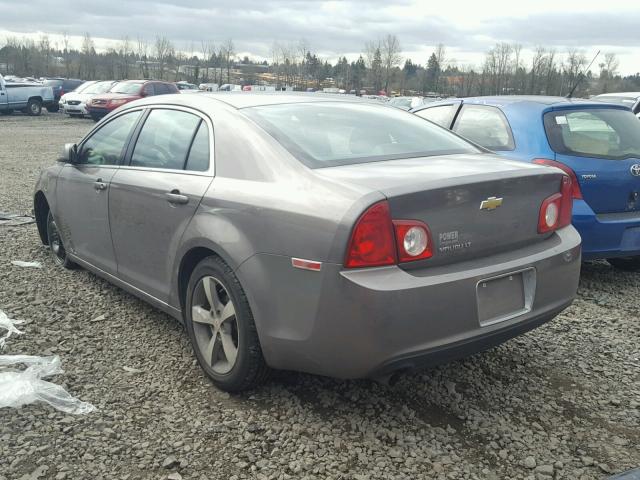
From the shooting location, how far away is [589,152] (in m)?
4.69

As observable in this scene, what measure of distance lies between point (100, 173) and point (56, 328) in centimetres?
107

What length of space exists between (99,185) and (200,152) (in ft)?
3.67

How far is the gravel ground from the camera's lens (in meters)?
2.57

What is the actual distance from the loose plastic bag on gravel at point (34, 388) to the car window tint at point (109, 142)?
1401 millimetres

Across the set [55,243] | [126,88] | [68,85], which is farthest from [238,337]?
[68,85]

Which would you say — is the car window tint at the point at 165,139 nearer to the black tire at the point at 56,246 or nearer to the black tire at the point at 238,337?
the black tire at the point at 238,337

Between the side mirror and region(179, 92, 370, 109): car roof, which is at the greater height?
region(179, 92, 370, 109): car roof

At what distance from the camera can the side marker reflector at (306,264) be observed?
2518 millimetres

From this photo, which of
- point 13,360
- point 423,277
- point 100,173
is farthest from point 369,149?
point 13,360

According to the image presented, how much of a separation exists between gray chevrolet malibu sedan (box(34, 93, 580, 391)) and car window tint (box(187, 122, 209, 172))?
1cm

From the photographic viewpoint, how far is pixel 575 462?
2.61 m

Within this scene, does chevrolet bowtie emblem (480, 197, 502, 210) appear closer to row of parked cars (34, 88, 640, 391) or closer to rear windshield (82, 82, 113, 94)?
row of parked cars (34, 88, 640, 391)

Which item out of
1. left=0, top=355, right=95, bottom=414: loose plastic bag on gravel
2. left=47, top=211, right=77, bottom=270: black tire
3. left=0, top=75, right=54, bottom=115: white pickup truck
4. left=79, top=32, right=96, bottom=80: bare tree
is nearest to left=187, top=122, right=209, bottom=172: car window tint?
left=0, top=355, right=95, bottom=414: loose plastic bag on gravel

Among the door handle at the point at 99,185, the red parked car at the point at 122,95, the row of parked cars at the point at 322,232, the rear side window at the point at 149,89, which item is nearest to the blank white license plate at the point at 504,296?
the row of parked cars at the point at 322,232
